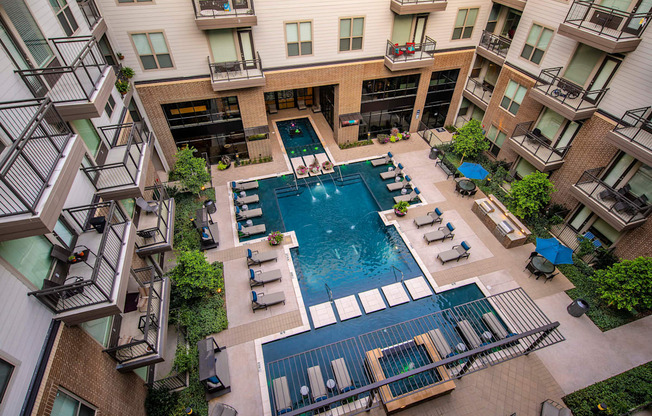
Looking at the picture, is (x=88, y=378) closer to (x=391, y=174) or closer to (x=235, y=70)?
(x=235, y=70)

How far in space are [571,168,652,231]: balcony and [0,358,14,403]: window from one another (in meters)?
23.3

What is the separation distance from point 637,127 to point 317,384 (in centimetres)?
1933

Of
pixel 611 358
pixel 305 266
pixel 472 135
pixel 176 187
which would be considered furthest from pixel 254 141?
pixel 611 358

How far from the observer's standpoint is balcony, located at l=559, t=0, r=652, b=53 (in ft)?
47.8

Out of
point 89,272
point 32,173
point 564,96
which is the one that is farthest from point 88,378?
point 564,96

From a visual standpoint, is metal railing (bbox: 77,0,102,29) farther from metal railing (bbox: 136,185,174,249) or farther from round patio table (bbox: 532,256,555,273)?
round patio table (bbox: 532,256,555,273)

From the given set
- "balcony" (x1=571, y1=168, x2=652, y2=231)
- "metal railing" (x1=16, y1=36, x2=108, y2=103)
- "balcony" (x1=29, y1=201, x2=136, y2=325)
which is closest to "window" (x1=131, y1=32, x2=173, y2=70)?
"metal railing" (x1=16, y1=36, x2=108, y2=103)

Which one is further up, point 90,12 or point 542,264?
point 90,12

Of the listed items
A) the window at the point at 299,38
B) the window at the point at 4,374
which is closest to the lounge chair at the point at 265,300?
the window at the point at 4,374

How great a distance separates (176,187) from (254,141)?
680 cm

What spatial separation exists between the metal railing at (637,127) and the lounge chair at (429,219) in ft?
31.4

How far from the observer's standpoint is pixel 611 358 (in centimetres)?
1460

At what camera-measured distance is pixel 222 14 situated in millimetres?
18656

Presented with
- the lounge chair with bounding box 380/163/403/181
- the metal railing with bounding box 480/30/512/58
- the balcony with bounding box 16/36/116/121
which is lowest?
the balcony with bounding box 16/36/116/121
